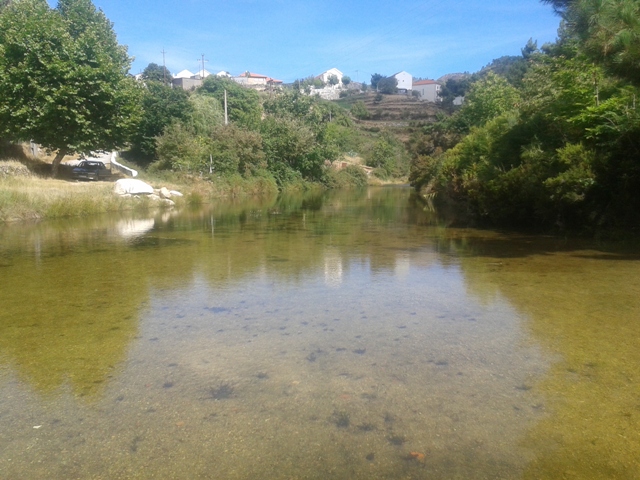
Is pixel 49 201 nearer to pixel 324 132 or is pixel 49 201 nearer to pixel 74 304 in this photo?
pixel 74 304

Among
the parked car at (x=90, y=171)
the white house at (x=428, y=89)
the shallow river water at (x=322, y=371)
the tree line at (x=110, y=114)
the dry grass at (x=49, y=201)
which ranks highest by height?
the white house at (x=428, y=89)

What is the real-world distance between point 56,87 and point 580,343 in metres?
30.3

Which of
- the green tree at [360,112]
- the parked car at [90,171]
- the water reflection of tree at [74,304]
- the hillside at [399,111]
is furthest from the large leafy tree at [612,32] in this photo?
the green tree at [360,112]

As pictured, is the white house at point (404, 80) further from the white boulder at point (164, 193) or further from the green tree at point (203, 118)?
the white boulder at point (164, 193)

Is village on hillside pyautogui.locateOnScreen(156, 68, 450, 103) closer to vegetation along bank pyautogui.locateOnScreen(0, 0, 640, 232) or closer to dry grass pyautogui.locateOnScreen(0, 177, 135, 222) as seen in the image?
vegetation along bank pyautogui.locateOnScreen(0, 0, 640, 232)

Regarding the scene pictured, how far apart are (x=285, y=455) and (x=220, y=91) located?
74.0 m

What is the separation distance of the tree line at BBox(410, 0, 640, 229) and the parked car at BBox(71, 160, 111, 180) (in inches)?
969

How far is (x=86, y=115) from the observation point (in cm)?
2997

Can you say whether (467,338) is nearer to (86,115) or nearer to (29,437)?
(29,437)

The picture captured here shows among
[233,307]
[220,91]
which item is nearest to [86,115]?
[233,307]

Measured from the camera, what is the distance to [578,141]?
543 inches

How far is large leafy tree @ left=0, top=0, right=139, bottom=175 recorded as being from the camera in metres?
28.0

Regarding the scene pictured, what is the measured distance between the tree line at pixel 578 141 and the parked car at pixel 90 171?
2461 centimetres

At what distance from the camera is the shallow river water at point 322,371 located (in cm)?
335
